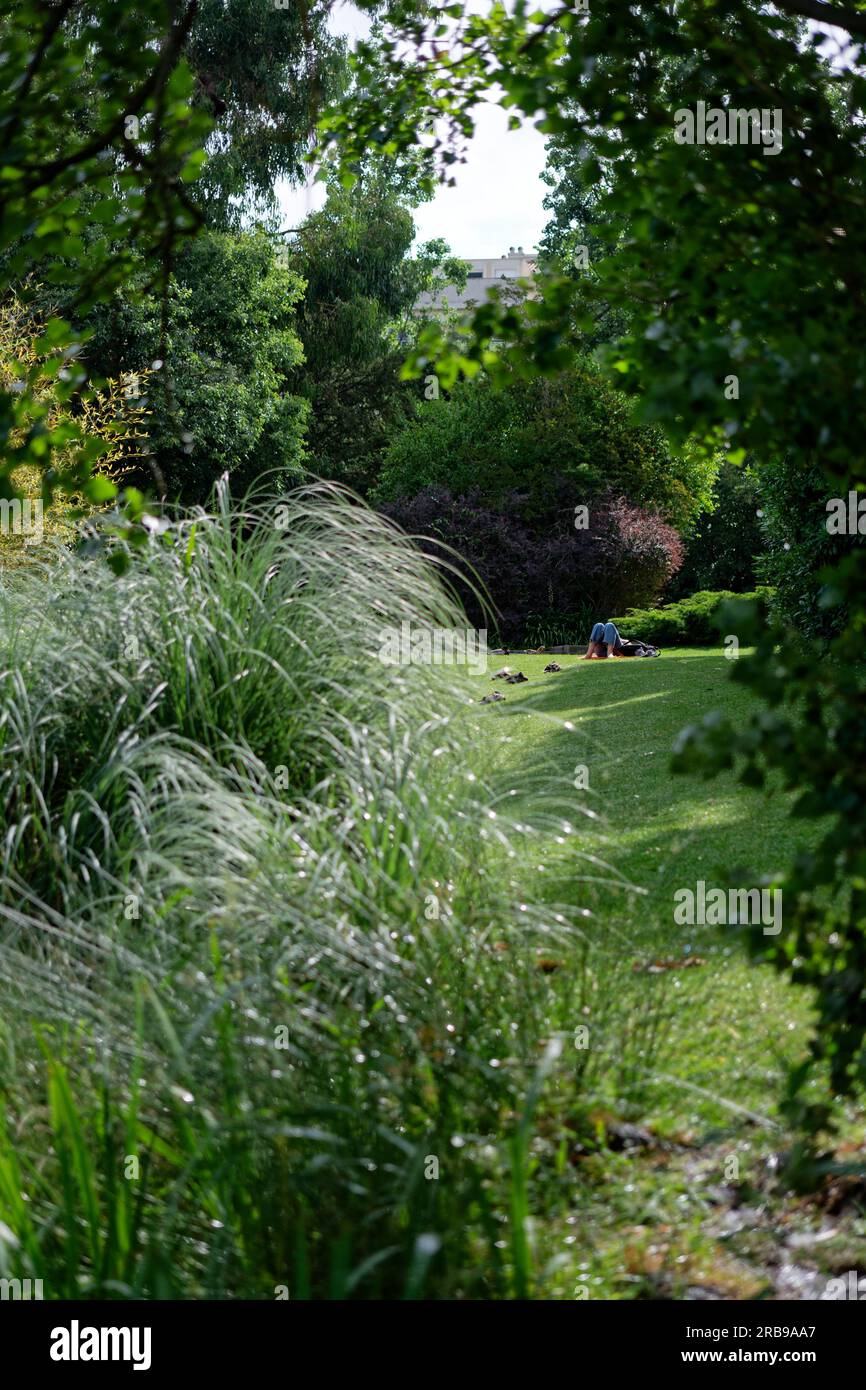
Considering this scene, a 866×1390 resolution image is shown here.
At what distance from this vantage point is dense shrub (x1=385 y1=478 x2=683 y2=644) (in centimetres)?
2155

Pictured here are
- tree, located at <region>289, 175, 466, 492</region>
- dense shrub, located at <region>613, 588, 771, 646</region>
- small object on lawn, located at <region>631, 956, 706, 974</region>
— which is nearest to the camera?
small object on lawn, located at <region>631, 956, 706, 974</region>

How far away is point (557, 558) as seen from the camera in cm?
2167

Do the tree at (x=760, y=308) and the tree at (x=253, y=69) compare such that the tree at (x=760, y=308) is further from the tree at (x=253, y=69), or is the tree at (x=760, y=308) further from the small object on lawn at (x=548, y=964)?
the tree at (x=253, y=69)

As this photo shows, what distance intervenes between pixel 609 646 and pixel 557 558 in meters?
4.89

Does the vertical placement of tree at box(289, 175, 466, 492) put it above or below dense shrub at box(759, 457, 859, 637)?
above

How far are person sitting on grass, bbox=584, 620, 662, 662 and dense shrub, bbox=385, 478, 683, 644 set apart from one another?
12.3 feet

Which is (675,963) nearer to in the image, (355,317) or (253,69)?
(253,69)

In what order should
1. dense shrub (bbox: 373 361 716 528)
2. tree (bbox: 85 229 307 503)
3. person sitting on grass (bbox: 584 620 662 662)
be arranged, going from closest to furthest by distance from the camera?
person sitting on grass (bbox: 584 620 662 662)
dense shrub (bbox: 373 361 716 528)
tree (bbox: 85 229 307 503)

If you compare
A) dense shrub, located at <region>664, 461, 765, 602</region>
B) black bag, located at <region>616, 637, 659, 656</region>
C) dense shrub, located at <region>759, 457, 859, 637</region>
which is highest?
dense shrub, located at <region>664, 461, 765, 602</region>

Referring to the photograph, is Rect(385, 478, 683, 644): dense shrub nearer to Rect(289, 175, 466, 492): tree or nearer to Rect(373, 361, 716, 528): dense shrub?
Rect(373, 361, 716, 528): dense shrub

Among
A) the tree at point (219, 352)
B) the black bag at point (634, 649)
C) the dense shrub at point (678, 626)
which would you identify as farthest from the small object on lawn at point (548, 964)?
the tree at point (219, 352)

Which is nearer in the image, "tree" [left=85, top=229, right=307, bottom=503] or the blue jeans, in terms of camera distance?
the blue jeans

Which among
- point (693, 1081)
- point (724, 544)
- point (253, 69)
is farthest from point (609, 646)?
point (253, 69)

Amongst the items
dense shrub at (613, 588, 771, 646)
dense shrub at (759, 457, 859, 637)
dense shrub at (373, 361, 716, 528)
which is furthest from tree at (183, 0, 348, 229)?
dense shrub at (759, 457, 859, 637)
